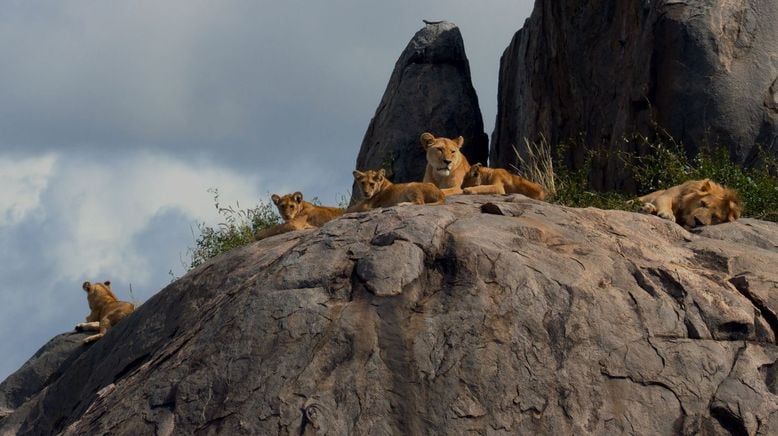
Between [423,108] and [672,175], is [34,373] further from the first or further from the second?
[423,108]

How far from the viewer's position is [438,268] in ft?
35.5

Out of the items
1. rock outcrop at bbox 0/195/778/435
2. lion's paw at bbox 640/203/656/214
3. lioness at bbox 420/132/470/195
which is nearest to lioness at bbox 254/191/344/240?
lioness at bbox 420/132/470/195

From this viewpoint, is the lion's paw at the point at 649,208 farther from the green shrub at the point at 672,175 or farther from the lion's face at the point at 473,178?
the lion's face at the point at 473,178

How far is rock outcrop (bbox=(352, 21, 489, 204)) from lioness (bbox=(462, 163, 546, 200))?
6720 mm

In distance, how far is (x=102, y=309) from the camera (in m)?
18.3

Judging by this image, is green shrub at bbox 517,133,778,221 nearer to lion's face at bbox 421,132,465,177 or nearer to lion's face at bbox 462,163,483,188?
lion's face at bbox 462,163,483,188

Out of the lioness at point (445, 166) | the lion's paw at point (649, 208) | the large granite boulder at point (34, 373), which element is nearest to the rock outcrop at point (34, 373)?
the large granite boulder at point (34, 373)

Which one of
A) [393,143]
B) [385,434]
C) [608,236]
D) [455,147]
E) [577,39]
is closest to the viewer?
[385,434]

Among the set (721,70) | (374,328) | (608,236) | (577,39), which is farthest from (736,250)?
(577,39)

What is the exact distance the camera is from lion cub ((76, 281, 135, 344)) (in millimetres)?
17594

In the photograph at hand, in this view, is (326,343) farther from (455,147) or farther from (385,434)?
(455,147)

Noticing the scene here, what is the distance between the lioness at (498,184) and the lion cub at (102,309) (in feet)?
15.5

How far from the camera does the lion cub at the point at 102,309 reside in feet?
57.7

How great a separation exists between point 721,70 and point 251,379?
10.3 meters
